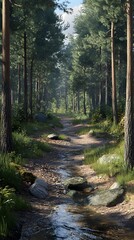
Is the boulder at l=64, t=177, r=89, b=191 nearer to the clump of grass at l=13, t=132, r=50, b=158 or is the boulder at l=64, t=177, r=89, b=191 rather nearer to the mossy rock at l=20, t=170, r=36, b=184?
the mossy rock at l=20, t=170, r=36, b=184

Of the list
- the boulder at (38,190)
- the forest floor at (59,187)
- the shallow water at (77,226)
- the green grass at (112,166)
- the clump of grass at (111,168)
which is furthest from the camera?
the clump of grass at (111,168)

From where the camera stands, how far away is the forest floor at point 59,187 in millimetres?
7906

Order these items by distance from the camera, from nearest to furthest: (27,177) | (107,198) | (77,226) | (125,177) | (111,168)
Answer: (77,226) < (107,198) < (125,177) < (27,177) < (111,168)

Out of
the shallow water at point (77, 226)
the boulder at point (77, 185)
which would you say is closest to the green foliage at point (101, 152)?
the boulder at point (77, 185)

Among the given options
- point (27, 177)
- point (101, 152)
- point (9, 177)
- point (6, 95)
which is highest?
point (6, 95)

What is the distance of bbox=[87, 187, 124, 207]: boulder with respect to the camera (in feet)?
31.1

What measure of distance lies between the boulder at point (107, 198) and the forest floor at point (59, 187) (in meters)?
0.18

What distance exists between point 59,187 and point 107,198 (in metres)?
2.38

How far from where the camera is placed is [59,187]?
11.5m

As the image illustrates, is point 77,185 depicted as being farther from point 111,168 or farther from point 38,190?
point 111,168

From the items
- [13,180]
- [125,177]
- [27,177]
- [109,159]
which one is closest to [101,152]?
[109,159]

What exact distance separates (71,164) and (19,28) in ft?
45.7

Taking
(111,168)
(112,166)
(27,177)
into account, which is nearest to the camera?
(27,177)

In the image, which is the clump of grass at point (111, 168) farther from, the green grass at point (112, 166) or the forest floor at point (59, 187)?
the forest floor at point (59, 187)
